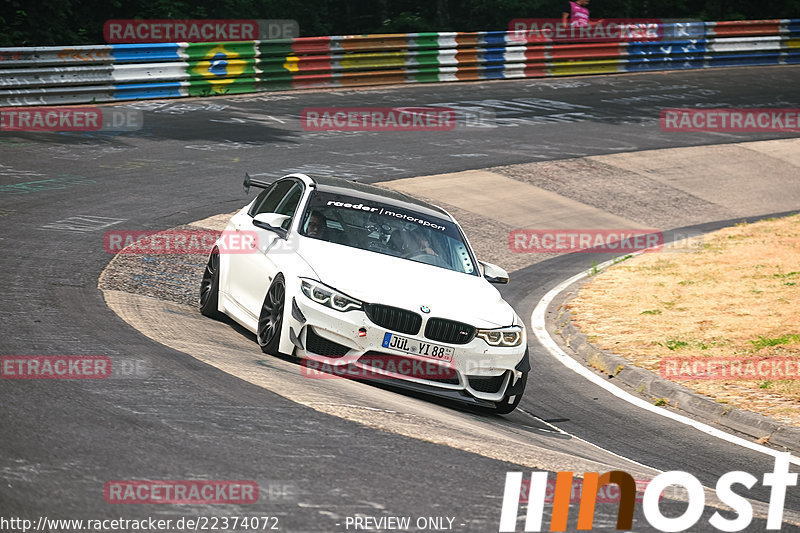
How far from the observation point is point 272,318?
29.2 ft

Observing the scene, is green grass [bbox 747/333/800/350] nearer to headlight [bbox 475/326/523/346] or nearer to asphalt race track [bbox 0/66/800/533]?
asphalt race track [bbox 0/66/800/533]

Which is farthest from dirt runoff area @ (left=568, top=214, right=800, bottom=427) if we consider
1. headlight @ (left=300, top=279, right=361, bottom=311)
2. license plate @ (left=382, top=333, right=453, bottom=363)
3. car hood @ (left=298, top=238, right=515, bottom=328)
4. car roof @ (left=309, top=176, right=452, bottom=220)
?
headlight @ (left=300, top=279, right=361, bottom=311)

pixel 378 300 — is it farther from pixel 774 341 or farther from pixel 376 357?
pixel 774 341

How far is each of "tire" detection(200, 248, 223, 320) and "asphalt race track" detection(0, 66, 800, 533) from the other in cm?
19

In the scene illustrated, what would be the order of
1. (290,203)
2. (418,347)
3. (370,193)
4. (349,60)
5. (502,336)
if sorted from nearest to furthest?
1. (418,347)
2. (502,336)
3. (290,203)
4. (370,193)
5. (349,60)

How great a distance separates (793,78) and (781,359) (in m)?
25.4

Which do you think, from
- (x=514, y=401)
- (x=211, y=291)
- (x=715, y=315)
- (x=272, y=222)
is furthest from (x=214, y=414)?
(x=715, y=315)

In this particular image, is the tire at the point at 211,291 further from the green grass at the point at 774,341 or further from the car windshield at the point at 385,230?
the green grass at the point at 774,341

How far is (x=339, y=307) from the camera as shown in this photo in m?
8.40

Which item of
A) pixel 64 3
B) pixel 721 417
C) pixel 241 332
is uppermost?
pixel 64 3

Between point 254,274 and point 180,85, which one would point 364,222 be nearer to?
point 254,274

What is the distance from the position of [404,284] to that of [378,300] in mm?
397

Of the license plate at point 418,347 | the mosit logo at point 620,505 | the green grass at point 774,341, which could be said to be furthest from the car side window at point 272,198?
the green grass at point 774,341

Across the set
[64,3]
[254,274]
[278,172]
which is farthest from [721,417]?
[64,3]
